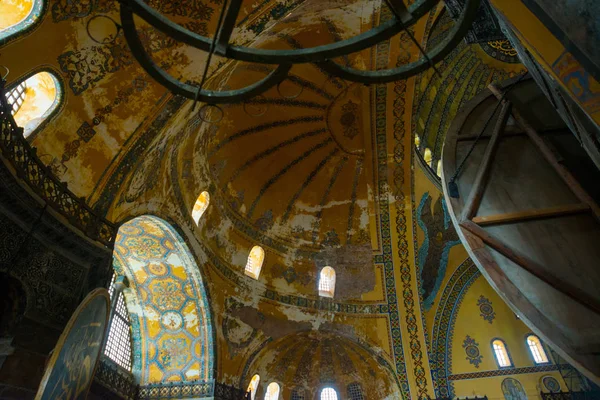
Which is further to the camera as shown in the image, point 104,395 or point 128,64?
point 104,395

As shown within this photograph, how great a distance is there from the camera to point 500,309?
12.0 meters

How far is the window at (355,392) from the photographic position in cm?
1100

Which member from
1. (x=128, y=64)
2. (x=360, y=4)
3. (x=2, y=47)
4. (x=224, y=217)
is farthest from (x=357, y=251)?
(x=2, y=47)

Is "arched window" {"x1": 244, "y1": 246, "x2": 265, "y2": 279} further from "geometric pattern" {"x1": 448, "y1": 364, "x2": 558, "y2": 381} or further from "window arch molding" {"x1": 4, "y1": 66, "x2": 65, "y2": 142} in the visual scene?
"window arch molding" {"x1": 4, "y1": 66, "x2": 65, "y2": 142}

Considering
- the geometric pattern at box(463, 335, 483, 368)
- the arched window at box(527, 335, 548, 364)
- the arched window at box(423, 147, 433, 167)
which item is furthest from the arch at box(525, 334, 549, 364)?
the arched window at box(423, 147, 433, 167)

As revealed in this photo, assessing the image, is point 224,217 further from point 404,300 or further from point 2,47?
point 2,47

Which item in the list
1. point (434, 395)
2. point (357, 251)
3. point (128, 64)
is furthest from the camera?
point (357, 251)

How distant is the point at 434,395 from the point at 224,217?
21.4 ft

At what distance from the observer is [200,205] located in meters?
9.55

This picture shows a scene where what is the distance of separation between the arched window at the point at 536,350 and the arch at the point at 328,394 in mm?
5347

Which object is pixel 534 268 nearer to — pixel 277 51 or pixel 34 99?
pixel 277 51

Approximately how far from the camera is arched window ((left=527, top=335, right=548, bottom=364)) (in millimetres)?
11039

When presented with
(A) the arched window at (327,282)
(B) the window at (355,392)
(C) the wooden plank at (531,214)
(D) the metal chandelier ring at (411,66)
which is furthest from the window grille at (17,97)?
(B) the window at (355,392)

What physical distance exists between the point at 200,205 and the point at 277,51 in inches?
290
